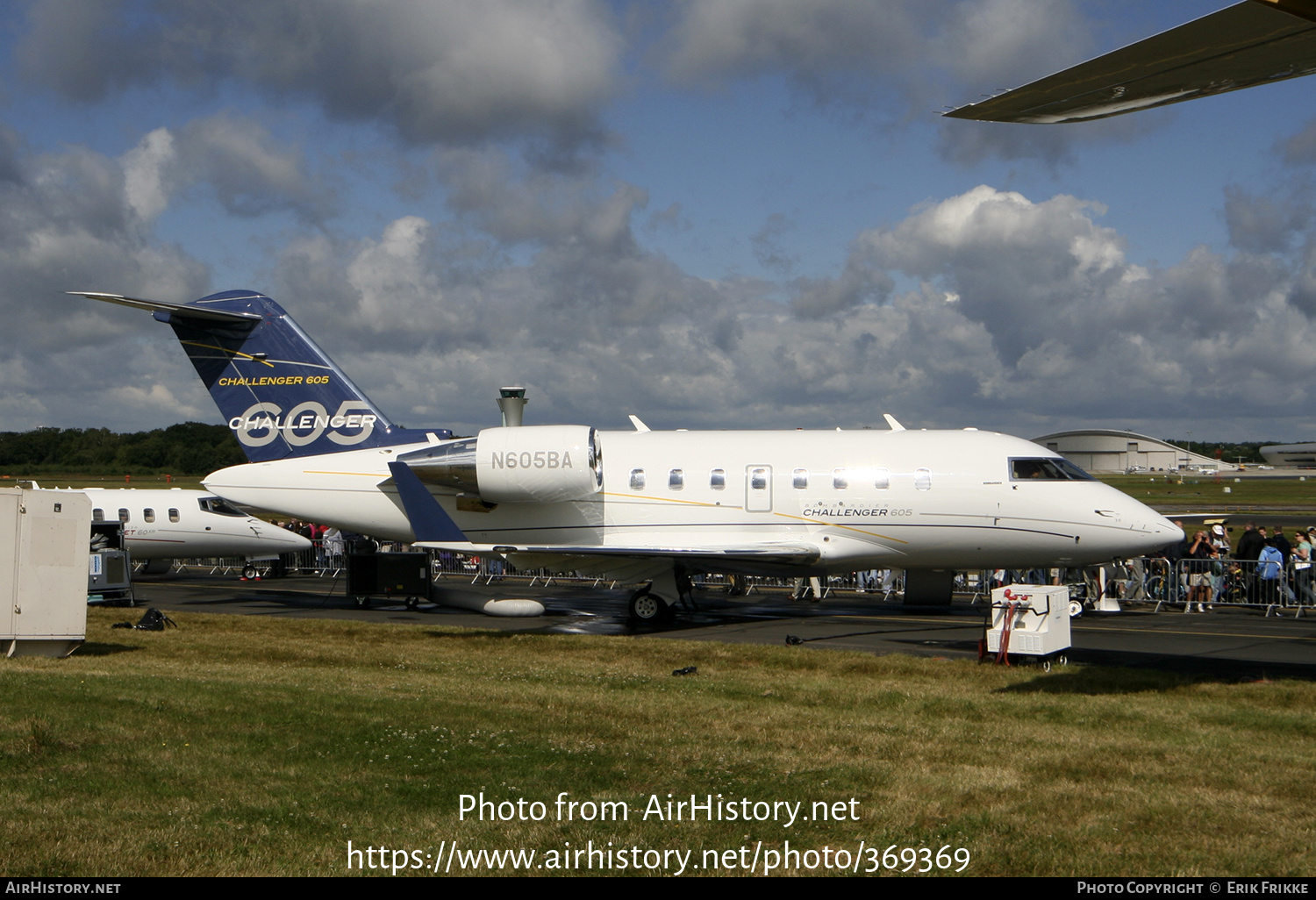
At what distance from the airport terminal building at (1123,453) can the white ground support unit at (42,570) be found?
138657mm

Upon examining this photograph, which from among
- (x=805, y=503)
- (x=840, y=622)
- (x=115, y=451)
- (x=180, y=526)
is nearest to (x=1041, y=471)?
(x=805, y=503)

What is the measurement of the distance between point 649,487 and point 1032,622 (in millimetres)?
8840

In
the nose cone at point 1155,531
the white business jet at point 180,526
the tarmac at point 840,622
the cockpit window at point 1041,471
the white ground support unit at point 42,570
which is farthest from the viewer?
the white business jet at point 180,526

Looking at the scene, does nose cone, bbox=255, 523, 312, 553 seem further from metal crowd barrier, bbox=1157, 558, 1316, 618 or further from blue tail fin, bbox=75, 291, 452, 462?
metal crowd barrier, bbox=1157, 558, 1316, 618

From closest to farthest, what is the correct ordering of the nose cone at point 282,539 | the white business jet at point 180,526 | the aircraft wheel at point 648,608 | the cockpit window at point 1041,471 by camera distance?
the cockpit window at point 1041,471 < the aircraft wheel at point 648,608 < the white business jet at point 180,526 < the nose cone at point 282,539

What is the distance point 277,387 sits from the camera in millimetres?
21797

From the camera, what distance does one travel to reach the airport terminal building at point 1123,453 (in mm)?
140250

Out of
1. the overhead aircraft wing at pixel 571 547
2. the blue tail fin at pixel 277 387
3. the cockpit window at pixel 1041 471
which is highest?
the blue tail fin at pixel 277 387

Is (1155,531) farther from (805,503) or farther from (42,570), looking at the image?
(42,570)

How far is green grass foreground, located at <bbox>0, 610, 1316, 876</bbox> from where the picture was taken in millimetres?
6043

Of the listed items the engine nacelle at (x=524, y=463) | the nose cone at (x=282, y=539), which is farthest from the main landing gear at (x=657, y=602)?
the nose cone at (x=282, y=539)

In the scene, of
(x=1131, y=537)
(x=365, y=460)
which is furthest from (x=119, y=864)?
(x=1131, y=537)

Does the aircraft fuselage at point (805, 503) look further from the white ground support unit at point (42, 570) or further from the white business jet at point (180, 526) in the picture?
the white business jet at point (180, 526)
